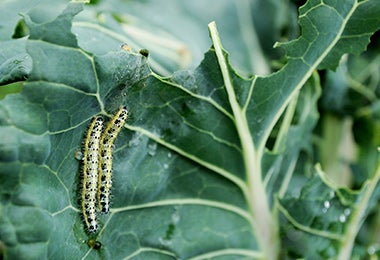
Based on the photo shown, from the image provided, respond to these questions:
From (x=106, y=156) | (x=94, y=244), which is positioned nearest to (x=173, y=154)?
(x=106, y=156)

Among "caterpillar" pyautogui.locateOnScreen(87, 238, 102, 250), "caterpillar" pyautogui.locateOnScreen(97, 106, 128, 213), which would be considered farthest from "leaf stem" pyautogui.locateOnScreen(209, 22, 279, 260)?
"caterpillar" pyautogui.locateOnScreen(87, 238, 102, 250)

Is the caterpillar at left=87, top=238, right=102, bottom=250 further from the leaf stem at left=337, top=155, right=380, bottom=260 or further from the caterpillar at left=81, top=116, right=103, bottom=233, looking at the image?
the leaf stem at left=337, top=155, right=380, bottom=260

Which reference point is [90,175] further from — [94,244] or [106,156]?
[94,244]

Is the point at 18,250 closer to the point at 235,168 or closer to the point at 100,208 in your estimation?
the point at 100,208

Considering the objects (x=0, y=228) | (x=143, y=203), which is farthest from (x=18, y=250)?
(x=143, y=203)

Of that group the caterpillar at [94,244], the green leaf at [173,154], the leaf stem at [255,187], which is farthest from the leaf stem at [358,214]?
the caterpillar at [94,244]
